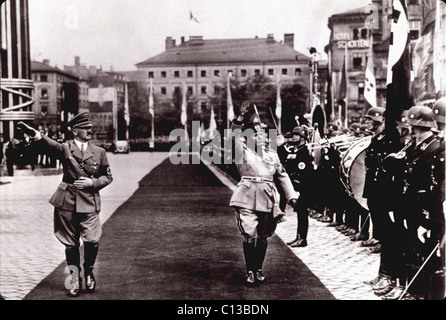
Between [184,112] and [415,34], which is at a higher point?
[415,34]

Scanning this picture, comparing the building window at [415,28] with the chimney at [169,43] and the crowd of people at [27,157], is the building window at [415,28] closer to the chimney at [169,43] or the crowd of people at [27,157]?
the chimney at [169,43]

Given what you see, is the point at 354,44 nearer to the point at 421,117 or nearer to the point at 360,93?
the point at 360,93

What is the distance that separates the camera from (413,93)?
273 inches

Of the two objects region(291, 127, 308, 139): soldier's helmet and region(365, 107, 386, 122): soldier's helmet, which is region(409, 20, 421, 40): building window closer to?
region(365, 107, 386, 122): soldier's helmet

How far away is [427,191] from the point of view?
19.4 feet

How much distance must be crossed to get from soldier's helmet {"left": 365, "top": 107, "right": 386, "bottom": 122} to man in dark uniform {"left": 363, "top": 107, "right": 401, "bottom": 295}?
0.71 feet

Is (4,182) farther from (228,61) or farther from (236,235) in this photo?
(228,61)

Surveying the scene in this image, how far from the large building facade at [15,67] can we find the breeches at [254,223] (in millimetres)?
4703

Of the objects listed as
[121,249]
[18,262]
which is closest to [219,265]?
[121,249]

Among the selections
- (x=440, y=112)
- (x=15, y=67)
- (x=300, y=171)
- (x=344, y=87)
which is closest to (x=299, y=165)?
(x=300, y=171)

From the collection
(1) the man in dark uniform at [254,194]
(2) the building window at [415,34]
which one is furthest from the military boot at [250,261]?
(2) the building window at [415,34]

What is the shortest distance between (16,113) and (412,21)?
5.87 meters

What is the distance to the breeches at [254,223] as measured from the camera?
6691mm

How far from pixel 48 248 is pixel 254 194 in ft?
10.5
